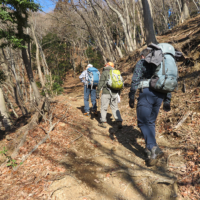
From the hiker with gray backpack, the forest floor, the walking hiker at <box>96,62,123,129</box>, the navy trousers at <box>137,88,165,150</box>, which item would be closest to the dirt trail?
the forest floor

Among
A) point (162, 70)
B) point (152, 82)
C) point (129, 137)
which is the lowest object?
Answer: point (129, 137)

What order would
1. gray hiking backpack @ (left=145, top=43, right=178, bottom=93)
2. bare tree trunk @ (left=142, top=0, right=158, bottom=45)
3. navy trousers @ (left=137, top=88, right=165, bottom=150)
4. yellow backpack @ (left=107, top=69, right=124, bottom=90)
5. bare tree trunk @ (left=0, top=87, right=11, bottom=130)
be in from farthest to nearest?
bare tree trunk @ (left=142, top=0, right=158, bottom=45) < bare tree trunk @ (left=0, top=87, right=11, bottom=130) < yellow backpack @ (left=107, top=69, right=124, bottom=90) < navy trousers @ (left=137, top=88, right=165, bottom=150) < gray hiking backpack @ (left=145, top=43, right=178, bottom=93)

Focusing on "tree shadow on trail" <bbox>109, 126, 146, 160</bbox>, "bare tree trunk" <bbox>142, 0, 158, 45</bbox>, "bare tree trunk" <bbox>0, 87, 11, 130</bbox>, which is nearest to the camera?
"tree shadow on trail" <bbox>109, 126, 146, 160</bbox>

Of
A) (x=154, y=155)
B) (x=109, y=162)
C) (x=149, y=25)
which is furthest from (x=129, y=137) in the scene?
(x=149, y=25)

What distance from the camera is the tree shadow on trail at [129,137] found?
348cm

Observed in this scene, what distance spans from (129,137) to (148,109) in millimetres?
1723

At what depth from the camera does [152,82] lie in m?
2.58

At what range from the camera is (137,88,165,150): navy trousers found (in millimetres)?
2707

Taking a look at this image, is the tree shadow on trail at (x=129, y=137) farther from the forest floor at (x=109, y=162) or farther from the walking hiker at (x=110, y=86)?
the walking hiker at (x=110, y=86)

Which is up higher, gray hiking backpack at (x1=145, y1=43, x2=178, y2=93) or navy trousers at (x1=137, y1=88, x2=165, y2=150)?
gray hiking backpack at (x1=145, y1=43, x2=178, y2=93)

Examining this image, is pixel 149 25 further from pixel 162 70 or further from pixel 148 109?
pixel 148 109

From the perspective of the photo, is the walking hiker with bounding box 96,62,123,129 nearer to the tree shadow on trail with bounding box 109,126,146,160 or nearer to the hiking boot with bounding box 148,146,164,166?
the tree shadow on trail with bounding box 109,126,146,160

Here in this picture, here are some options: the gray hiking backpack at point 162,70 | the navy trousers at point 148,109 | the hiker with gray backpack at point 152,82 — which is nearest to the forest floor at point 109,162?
the hiker with gray backpack at point 152,82

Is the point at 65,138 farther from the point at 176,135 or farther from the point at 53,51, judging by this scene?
the point at 53,51
